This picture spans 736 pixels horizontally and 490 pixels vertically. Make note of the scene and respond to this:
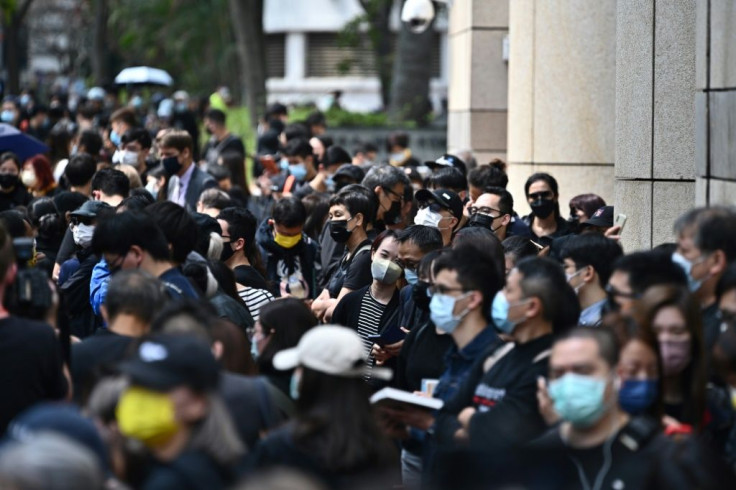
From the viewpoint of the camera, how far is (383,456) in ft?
18.9

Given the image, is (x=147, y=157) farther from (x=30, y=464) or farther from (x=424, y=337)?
(x=30, y=464)

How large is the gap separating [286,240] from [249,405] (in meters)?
5.34

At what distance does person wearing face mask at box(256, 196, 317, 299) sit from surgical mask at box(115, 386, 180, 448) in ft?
19.6

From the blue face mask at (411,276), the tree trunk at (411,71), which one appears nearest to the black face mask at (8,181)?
the blue face mask at (411,276)

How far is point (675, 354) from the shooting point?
6121 millimetres

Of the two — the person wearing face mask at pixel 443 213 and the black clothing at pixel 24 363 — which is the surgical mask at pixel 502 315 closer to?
the black clothing at pixel 24 363

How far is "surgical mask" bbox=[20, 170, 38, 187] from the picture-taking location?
1430cm

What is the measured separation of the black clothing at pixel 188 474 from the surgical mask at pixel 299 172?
10.4m

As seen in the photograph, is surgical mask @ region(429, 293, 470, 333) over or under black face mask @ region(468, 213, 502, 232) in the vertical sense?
under

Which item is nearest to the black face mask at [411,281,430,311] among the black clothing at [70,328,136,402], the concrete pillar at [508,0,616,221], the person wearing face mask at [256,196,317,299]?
the black clothing at [70,328,136,402]

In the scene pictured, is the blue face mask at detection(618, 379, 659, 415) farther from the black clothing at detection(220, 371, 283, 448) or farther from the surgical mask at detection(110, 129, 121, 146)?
the surgical mask at detection(110, 129, 121, 146)

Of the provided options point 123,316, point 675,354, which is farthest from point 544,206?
point 675,354

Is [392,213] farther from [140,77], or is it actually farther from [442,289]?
[140,77]

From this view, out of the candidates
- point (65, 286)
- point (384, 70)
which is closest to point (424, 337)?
point (65, 286)
